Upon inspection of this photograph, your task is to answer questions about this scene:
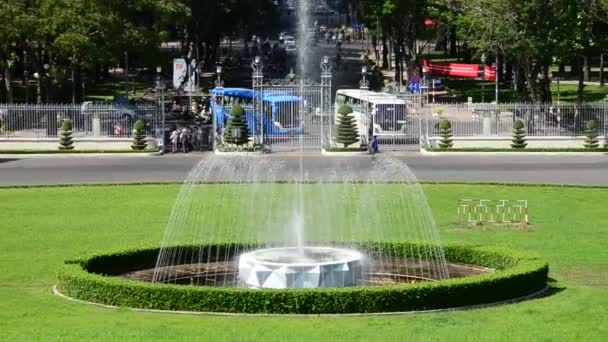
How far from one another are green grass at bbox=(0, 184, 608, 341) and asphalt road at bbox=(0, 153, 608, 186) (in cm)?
362

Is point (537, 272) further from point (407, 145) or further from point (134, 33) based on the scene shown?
point (134, 33)

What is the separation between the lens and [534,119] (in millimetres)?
60750

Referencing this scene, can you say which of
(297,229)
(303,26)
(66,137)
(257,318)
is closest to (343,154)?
(303,26)

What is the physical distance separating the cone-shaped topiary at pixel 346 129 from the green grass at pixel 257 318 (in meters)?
15.8

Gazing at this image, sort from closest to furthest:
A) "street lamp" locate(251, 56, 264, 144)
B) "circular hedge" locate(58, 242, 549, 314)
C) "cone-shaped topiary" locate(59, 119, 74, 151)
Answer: "circular hedge" locate(58, 242, 549, 314) → "cone-shaped topiary" locate(59, 119, 74, 151) → "street lamp" locate(251, 56, 264, 144)

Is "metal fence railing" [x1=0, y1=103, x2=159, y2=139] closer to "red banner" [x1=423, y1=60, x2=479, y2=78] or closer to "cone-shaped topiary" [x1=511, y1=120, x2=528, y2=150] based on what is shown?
"cone-shaped topiary" [x1=511, y1=120, x2=528, y2=150]

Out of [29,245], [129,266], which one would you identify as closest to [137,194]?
[29,245]

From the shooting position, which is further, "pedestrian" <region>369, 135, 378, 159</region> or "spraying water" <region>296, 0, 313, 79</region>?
"pedestrian" <region>369, 135, 378, 159</region>

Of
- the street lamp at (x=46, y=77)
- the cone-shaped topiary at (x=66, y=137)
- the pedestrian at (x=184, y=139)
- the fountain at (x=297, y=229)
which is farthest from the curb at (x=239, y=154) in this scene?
→ the street lamp at (x=46, y=77)

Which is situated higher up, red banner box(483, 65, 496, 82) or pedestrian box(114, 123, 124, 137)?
red banner box(483, 65, 496, 82)

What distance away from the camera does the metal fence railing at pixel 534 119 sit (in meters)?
60.2

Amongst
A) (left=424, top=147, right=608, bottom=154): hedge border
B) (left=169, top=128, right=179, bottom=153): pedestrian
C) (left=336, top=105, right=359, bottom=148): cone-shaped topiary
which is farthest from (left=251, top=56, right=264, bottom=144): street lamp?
(left=424, top=147, right=608, bottom=154): hedge border

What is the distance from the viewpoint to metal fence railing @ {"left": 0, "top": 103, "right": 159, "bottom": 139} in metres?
60.3

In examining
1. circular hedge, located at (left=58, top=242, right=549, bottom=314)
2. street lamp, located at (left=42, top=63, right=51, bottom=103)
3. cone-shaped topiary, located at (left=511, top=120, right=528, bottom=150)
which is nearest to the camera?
circular hedge, located at (left=58, top=242, right=549, bottom=314)
